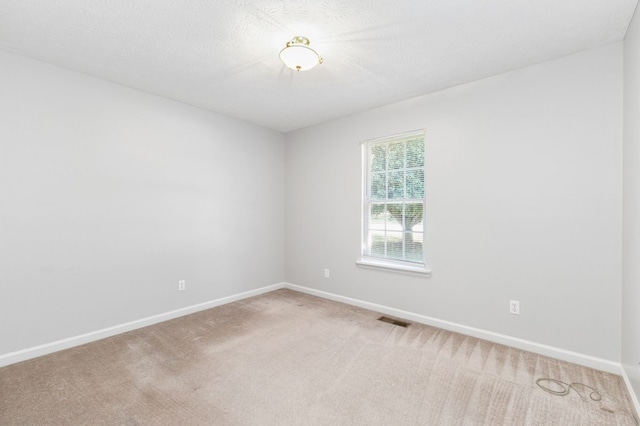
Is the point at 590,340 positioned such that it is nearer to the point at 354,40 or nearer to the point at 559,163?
the point at 559,163

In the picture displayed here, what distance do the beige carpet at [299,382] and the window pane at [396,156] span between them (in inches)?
75.7

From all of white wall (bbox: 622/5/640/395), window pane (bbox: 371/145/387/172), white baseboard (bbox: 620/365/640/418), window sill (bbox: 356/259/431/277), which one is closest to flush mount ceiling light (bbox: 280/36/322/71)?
window pane (bbox: 371/145/387/172)

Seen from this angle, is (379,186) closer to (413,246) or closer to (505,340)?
(413,246)

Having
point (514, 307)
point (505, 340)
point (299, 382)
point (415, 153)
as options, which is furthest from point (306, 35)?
point (505, 340)

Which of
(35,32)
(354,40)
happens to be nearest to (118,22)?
(35,32)

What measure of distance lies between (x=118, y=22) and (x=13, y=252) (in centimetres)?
209

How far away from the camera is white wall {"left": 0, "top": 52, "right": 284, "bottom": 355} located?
2.55 metres

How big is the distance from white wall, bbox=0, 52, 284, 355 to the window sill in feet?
5.68

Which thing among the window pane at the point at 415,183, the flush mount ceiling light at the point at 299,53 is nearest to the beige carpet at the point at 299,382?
the window pane at the point at 415,183

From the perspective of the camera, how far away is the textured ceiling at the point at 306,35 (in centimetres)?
197

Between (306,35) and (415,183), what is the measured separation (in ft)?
Answer: 6.71

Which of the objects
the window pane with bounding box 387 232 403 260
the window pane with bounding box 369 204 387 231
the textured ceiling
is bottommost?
the window pane with bounding box 387 232 403 260

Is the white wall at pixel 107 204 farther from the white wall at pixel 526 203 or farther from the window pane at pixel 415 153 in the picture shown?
the window pane at pixel 415 153

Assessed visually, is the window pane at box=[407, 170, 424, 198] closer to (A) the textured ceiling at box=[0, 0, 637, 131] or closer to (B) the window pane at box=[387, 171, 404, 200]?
(B) the window pane at box=[387, 171, 404, 200]
